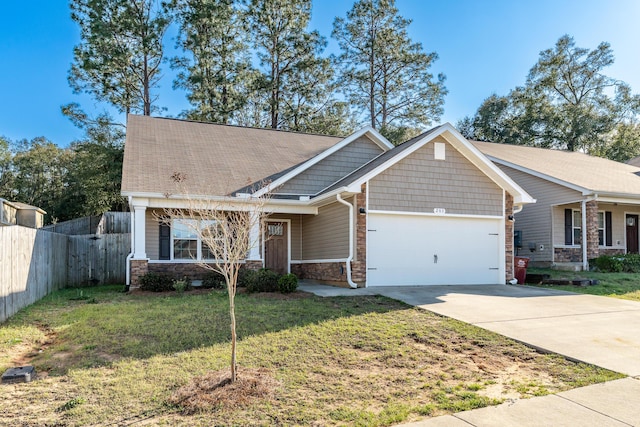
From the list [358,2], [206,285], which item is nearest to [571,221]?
[206,285]

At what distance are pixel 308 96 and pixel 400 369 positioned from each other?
27132mm

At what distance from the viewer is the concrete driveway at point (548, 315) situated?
267 inches

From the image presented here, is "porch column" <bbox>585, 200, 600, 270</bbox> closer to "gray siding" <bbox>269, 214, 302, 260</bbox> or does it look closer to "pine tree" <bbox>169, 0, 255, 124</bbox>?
"gray siding" <bbox>269, 214, 302, 260</bbox>

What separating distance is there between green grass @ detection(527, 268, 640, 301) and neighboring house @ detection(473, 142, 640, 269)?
71.7 inches

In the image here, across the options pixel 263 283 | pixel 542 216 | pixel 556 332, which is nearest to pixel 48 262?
pixel 263 283

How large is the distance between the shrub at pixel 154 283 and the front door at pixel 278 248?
14.0ft

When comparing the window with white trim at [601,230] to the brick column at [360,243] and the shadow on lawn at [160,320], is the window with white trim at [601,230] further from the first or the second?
the shadow on lawn at [160,320]

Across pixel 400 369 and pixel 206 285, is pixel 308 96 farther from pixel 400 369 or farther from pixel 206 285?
pixel 400 369

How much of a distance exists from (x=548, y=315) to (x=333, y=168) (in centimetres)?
875

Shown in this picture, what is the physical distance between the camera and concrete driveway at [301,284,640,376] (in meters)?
6.79

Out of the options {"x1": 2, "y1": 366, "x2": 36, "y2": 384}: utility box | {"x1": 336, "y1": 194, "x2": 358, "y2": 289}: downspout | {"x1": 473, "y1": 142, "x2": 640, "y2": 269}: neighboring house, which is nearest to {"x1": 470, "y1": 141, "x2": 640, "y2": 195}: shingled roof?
{"x1": 473, "y1": 142, "x2": 640, "y2": 269}: neighboring house

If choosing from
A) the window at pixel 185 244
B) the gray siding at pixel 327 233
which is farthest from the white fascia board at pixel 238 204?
Answer: the window at pixel 185 244

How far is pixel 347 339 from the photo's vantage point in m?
7.31

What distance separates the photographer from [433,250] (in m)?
13.6
